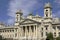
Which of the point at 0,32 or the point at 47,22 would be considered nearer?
the point at 47,22

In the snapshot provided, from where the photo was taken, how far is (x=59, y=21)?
82250mm

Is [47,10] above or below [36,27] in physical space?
above

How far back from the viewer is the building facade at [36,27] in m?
80.9

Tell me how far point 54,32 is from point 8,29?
909 inches

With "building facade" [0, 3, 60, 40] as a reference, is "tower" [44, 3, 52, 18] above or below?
above

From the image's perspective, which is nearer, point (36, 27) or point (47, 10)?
point (36, 27)

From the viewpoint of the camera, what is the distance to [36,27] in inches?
3290

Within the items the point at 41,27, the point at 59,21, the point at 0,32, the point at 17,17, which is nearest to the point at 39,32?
the point at 41,27

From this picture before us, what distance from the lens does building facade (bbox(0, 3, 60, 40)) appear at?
8088 centimetres

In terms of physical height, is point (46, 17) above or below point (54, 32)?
above

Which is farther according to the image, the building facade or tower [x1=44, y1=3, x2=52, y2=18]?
tower [x1=44, y1=3, x2=52, y2=18]

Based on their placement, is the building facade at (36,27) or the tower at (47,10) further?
the tower at (47,10)

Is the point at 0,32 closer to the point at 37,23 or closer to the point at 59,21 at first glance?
the point at 37,23

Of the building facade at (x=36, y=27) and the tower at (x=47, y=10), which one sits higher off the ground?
the tower at (x=47, y=10)
